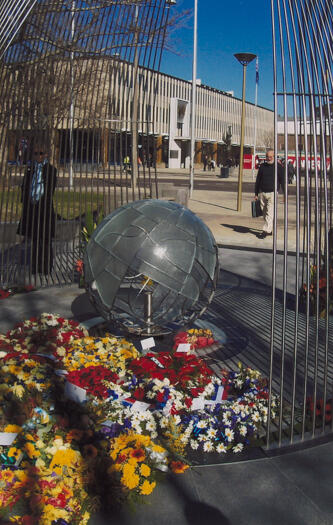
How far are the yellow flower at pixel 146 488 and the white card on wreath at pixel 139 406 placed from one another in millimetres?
746

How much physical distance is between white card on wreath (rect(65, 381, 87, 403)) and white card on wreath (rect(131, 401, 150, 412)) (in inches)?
14.7

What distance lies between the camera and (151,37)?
7492 millimetres

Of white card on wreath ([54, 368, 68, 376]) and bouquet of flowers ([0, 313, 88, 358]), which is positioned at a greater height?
bouquet of flowers ([0, 313, 88, 358])

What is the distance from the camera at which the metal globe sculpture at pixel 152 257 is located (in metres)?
4.87

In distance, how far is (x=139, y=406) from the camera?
410 cm

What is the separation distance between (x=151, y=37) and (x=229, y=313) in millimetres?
3933

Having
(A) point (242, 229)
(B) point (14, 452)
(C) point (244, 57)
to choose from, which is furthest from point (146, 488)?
(C) point (244, 57)

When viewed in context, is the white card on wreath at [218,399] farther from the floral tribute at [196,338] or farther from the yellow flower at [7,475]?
the yellow flower at [7,475]

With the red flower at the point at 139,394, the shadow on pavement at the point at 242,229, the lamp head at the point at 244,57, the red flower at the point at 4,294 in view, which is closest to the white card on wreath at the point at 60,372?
the red flower at the point at 139,394

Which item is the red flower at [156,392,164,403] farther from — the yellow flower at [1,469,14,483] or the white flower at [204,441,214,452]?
the yellow flower at [1,469,14,483]

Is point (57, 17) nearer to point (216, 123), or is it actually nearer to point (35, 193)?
point (35, 193)

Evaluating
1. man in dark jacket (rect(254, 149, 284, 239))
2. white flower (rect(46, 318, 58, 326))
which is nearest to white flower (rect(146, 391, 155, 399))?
white flower (rect(46, 318, 58, 326))

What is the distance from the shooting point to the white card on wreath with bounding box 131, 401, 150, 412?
4043 millimetres

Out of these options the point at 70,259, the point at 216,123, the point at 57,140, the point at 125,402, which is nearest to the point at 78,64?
the point at 57,140
